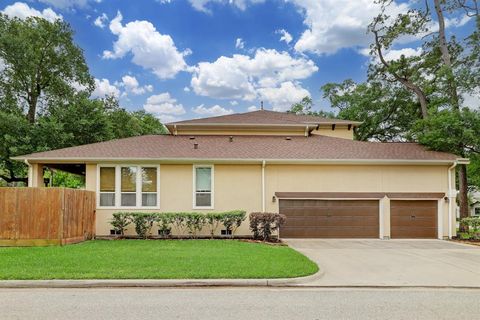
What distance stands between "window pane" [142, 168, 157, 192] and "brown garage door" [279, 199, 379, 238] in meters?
5.24

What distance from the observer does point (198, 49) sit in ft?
91.3

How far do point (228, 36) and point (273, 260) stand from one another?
1963 cm

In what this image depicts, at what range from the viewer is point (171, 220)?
48.6 feet

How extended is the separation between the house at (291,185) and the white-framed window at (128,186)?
0.13 feet

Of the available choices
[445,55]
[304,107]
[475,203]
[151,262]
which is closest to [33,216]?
[151,262]

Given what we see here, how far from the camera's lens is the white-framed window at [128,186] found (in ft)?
50.6

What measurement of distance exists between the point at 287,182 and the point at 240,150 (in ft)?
8.10

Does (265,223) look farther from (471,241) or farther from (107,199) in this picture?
(471,241)

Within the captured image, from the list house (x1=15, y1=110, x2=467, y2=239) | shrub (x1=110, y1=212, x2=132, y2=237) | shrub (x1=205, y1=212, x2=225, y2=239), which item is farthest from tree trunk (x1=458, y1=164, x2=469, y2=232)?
shrub (x1=110, y1=212, x2=132, y2=237)

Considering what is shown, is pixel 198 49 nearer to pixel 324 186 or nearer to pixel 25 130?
pixel 25 130

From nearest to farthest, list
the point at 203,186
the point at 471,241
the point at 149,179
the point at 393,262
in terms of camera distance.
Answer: the point at 393,262
the point at 471,241
the point at 149,179
the point at 203,186

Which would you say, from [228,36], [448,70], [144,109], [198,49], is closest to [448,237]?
[448,70]

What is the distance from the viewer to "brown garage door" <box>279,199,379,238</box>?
15.9 metres

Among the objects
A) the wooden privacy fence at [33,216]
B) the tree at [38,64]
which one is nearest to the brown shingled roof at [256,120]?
the wooden privacy fence at [33,216]
